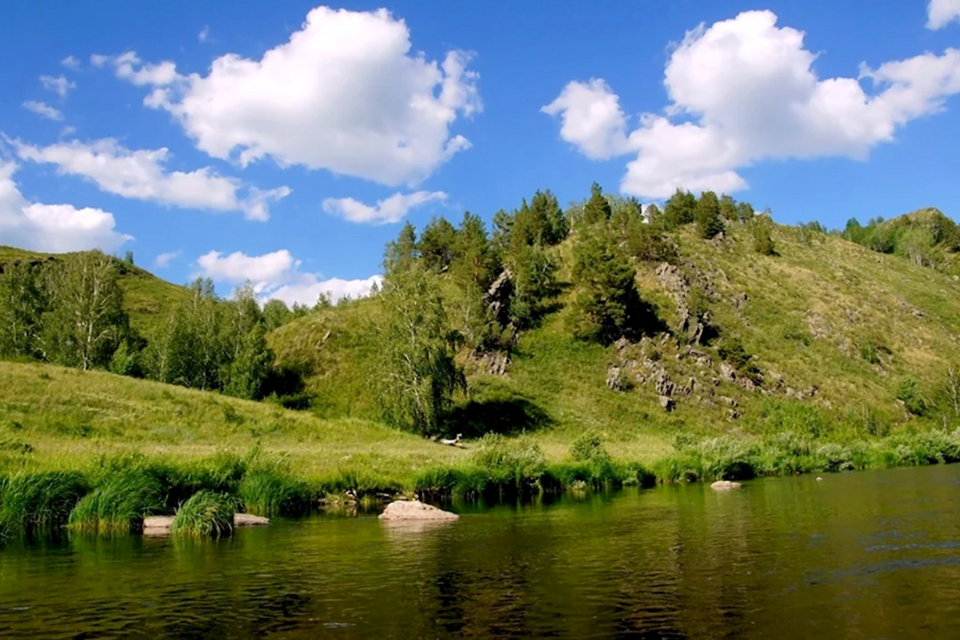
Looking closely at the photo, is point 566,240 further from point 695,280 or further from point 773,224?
point 773,224

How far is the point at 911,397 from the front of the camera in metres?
98.7

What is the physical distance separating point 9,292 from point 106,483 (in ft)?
285

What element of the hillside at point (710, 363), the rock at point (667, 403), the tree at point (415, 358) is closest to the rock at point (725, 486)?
the hillside at point (710, 363)

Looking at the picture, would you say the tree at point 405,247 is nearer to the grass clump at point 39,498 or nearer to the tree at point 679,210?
the tree at point 679,210

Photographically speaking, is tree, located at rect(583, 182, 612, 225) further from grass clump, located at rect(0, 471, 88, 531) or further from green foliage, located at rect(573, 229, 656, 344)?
grass clump, located at rect(0, 471, 88, 531)

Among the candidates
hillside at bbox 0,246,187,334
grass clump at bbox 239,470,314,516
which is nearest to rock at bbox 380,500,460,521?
grass clump at bbox 239,470,314,516

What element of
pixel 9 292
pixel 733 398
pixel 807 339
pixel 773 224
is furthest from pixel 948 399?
pixel 9 292

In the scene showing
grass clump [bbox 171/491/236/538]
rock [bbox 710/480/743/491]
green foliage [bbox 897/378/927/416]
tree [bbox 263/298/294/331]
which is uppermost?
tree [bbox 263/298/294/331]

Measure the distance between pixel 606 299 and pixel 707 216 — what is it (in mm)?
50391

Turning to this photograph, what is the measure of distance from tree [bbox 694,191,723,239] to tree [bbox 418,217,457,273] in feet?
168

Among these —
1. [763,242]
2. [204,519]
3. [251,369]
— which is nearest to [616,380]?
[251,369]

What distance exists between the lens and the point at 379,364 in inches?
3004

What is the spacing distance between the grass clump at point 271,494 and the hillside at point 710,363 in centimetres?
4273

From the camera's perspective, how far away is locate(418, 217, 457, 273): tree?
128 metres
